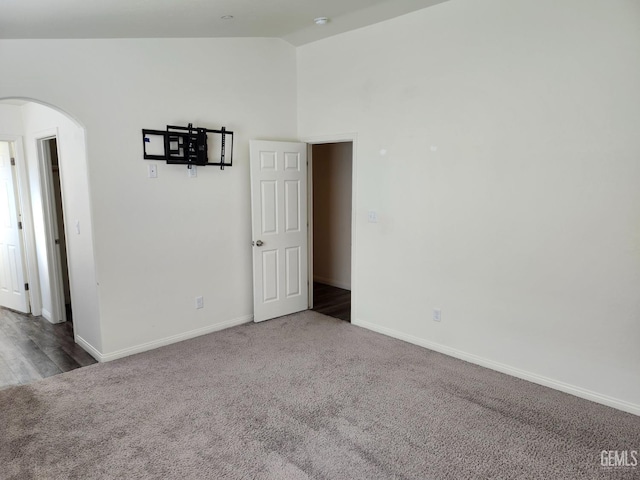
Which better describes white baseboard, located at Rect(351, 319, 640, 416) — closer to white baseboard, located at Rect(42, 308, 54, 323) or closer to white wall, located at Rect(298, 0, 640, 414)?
white wall, located at Rect(298, 0, 640, 414)

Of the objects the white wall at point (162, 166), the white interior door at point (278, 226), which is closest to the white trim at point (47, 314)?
the white wall at point (162, 166)

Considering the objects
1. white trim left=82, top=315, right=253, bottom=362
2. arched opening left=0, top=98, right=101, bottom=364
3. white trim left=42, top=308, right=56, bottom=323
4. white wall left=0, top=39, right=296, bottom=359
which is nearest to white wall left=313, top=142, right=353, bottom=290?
white wall left=0, top=39, right=296, bottom=359

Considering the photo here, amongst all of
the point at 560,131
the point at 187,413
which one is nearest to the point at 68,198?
the point at 187,413

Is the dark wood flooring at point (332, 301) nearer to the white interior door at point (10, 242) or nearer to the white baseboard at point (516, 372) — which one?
the white baseboard at point (516, 372)

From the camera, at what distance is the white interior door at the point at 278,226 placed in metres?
4.41

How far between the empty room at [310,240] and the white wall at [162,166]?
0.07ft

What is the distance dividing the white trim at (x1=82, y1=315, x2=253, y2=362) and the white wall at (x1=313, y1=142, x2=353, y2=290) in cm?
194

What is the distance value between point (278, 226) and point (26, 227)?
2.86 metres

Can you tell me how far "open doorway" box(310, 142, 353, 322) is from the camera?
5.90 m

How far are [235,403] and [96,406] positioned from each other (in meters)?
0.96

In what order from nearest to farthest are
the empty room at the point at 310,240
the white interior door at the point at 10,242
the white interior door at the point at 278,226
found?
the empty room at the point at 310,240 < the white interior door at the point at 278,226 < the white interior door at the point at 10,242
